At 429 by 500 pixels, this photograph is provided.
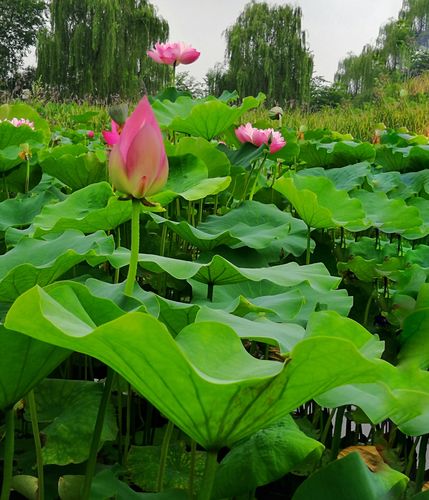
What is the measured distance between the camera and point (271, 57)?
42.4ft

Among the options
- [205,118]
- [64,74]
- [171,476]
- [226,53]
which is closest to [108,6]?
[64,74]

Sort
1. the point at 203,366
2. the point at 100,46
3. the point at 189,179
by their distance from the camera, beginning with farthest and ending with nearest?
1. the point at 100,46
2. the point at 189,179
3. the point at 203,366

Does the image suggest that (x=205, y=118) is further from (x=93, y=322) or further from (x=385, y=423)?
(x=93, y=322)

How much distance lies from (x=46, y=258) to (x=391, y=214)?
0.61 metres

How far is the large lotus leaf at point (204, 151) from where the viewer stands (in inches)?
44.5

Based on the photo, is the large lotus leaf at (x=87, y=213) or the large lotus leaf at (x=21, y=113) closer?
the large lotus leaf at (x=87, y=213)

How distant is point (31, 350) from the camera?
1.45 feet

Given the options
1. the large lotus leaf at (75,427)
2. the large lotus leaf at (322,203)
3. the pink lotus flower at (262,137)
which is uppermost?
the pink lotus flower at (262,137)

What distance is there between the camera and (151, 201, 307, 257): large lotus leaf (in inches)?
33.2

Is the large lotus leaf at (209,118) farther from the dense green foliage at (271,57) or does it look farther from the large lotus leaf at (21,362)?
the dense green foliage at (271,57)

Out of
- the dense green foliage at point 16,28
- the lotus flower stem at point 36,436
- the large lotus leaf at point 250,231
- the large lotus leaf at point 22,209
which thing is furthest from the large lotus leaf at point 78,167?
the dense green foliage at point 16,28

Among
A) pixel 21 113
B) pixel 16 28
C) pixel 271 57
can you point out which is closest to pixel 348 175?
pixel 21 113

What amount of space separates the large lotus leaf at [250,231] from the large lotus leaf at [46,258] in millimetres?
183

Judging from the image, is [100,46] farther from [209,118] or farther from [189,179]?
[189,179]
